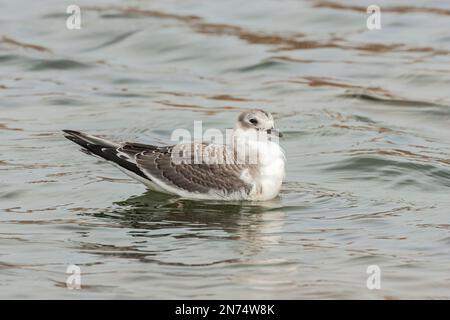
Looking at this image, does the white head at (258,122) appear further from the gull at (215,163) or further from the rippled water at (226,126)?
the rippled water at (226,126)

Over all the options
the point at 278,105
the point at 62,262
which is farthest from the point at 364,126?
the point at 62,262

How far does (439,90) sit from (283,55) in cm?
327

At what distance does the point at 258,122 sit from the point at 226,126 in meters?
3.87

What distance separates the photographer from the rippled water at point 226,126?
11.1 m

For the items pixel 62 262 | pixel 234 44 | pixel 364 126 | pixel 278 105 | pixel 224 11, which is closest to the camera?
pixel 62 262

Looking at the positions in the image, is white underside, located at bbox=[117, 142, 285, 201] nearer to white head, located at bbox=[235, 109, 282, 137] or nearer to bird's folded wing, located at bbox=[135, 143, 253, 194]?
bird's folded wing, located at bbox=[135, 143, 253, 194]

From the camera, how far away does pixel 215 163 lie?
13516 millimetres

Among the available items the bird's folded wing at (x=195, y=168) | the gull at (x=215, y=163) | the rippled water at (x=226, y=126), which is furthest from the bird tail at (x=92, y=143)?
the rippled water at (x=226, y=126)

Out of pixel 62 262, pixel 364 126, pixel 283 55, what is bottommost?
pixel 62 262

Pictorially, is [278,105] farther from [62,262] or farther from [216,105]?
[62,262]

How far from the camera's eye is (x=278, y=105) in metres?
18.2

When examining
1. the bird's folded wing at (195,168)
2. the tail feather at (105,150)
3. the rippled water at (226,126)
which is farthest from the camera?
the tail feather at (105,150)

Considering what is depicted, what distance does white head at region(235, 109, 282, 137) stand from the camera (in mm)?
13250

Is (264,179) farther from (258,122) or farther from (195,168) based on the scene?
(195,168)
